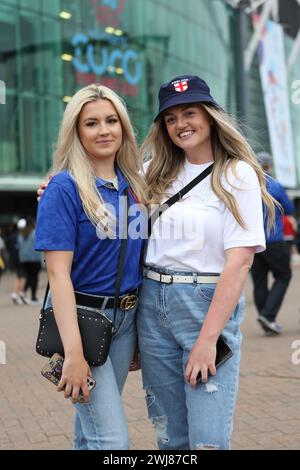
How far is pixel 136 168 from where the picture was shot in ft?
9.00

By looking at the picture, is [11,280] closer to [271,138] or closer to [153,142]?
[153,142]

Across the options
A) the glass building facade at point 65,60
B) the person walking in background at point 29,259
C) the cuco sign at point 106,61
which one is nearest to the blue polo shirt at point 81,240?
the person walking in background at point 29,259

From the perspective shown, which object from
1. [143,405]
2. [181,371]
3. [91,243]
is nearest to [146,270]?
[91,243]

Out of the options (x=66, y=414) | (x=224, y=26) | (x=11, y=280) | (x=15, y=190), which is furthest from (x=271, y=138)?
(x=66, y=414)

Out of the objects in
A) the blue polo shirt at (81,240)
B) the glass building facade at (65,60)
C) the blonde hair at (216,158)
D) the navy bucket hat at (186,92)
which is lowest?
the blue polo shirt at (81,240)

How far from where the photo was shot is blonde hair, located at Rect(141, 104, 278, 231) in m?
2.53

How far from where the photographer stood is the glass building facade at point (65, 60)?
2491cm

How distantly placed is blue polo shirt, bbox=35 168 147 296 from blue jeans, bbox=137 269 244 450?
0.16 metres

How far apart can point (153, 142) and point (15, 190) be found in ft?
75.7

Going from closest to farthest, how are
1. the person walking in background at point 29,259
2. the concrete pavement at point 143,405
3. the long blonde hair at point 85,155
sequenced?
the long blonde hair at point 85,155 < the concrete pavement at point 143,405 < the person walking in background at point 29,259

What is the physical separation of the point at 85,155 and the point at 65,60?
82.3 feet

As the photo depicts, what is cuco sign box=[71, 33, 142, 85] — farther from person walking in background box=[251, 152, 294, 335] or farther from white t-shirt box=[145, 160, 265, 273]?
white t-shirt box=[145, 160, 265, 273]

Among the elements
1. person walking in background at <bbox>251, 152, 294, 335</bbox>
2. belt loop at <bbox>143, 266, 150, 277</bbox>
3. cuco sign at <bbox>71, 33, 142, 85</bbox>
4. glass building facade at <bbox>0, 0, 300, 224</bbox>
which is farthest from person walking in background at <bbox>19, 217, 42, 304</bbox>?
cuco sign at <bbox>71, 33, 142, 85</bbox>

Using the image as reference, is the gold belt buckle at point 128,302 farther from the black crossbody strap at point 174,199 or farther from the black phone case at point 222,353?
the black phone case at point 222,353
